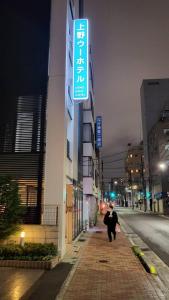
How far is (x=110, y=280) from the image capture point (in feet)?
26.5

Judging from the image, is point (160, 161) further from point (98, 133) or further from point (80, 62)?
point (80, 62)

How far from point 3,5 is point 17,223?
11.2 metres

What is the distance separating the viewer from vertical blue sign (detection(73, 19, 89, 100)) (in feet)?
48.5

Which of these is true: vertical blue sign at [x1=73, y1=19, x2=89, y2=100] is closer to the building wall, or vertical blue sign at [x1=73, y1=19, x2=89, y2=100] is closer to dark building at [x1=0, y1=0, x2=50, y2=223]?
dark building at [x1=0, y1=0, x2=50, y2=223]

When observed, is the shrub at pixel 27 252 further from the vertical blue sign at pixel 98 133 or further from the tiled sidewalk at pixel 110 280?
the vertical blue sign at pixel 98 133

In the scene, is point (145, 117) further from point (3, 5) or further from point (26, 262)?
point (26, 262)

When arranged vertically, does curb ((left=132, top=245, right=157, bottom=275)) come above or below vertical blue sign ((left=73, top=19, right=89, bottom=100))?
below

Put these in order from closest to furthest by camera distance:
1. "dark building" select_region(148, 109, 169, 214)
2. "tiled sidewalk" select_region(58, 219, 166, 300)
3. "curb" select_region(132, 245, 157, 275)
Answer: "tiled sidewalk" select_region(58, 219, 166, 300), "curb" select_region(132, 245, 157, 275), "dark building" select_region(148, 109, 169, 214)

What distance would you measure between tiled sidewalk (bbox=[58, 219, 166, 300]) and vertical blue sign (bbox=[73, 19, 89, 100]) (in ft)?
26.3

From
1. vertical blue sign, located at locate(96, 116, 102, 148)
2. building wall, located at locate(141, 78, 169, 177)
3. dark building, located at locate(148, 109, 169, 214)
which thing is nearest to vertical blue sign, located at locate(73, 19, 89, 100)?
vertical blue sign, located at locate(96, 116, 102, 148)

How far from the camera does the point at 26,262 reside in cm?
928

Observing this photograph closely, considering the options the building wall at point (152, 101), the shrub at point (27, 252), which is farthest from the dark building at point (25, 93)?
the building wall at point (152, 101)

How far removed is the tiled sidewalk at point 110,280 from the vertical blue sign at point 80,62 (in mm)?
8019

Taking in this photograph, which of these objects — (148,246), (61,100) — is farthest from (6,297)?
(148,246)
